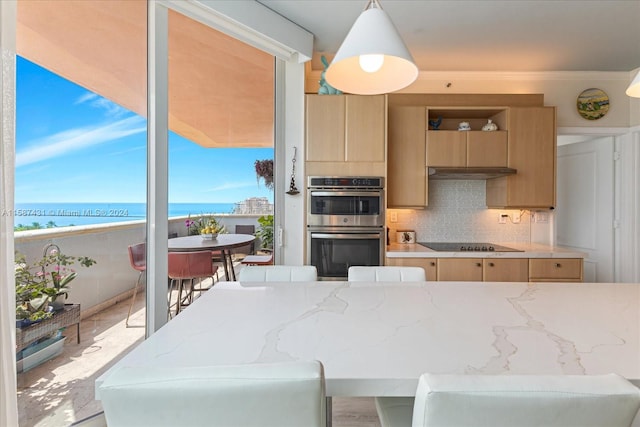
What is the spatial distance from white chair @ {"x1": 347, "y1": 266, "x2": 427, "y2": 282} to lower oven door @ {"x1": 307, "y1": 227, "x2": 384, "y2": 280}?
41.0 inches

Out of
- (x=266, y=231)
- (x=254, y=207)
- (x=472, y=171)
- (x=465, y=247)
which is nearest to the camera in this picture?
(x=254, y=207)

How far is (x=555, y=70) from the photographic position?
3.45 m

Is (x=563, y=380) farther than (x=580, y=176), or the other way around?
(x=580, y=176)

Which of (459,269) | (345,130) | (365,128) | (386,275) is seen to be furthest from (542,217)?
(386,275)

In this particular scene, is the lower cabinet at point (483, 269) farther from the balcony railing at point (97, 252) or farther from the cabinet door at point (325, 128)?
the balcony railing at point (97, 252)

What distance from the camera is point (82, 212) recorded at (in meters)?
1.58

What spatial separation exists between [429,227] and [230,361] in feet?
9.93

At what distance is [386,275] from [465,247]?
68.2 inches

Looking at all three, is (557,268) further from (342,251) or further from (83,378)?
(83,378)

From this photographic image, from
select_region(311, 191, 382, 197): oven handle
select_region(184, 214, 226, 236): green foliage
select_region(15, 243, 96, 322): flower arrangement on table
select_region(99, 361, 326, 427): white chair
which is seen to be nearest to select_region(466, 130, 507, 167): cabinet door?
select_region(311, 191, 382, 197): oven handle

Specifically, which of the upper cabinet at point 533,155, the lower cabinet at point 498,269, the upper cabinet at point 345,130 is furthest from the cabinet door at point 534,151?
the upper cabinet at point 345,130

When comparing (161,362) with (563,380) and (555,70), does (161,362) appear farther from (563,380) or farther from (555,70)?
(555,70)

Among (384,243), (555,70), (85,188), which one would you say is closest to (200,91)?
(85,188)

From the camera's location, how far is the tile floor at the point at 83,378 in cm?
137
